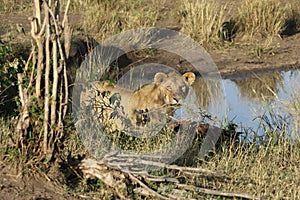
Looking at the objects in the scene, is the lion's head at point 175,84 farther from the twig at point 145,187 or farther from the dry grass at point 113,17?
the dry grass at point 113,17

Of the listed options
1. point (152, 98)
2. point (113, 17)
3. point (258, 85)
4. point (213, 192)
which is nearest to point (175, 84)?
point (152, 98)

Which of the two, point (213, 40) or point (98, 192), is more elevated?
point (213, 40)

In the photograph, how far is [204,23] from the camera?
12586mm

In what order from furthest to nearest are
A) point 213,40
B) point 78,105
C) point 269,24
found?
1. point 269,24
2. point 213,40
3. point 78,105

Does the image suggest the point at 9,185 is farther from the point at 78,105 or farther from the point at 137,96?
the point at 137,96

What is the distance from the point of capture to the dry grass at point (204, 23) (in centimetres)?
1252

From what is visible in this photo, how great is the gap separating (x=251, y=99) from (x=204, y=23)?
292 centimetres

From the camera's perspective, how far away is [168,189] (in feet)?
15.1

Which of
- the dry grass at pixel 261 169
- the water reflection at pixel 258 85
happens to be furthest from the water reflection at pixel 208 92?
the dry grass at pixel 261 169

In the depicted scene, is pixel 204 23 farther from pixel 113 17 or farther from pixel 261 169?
pixel 261 169

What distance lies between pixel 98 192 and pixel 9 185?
2.03ft

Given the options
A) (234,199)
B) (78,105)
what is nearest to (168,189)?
(234,199)

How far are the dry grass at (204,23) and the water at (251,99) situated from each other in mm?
1336

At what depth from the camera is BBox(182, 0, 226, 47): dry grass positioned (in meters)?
12.5
